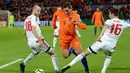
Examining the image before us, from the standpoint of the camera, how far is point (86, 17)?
182ft

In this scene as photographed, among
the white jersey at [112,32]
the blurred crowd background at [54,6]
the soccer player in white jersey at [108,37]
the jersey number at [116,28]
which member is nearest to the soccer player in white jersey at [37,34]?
the soccer player in white jersey at [108,37]

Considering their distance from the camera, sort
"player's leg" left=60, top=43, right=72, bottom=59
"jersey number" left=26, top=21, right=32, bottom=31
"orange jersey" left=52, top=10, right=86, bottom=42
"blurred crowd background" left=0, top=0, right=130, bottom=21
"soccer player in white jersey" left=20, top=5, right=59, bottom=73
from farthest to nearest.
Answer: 1. "blurred crowd background" left=0, top=0, right=130, bottom=21
2. "player's leg" left=60, top=43, right=72, bottom=59
3. "orange jersey" left=52, top=10, right=86, bottom=42
4. "jersey number" left=26, top=21, right=32, bottom=31
5. "soccer player in white jersey" left=20, top=5, right=59, bottom=73

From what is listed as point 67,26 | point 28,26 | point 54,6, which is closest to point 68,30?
point 67,26

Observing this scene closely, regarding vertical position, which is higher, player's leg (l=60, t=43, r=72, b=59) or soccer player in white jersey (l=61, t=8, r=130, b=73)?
soccer player in white jersey (l=61, t=8, r=130, b=73)

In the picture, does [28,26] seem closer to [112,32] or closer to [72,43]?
[72,43]

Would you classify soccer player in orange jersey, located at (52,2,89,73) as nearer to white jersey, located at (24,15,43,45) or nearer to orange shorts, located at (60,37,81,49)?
orange shorts, located at (60,37,81,49)

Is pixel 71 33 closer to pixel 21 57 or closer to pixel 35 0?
pixel 21 57

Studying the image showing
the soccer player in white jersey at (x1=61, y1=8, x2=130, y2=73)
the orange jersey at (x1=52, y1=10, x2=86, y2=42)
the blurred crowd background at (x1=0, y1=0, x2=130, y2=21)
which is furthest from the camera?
the blurred crowd background at (x1=0, y1=0, x2=130, y2=21)

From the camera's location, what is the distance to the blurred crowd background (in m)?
56.0

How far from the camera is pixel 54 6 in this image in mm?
59938

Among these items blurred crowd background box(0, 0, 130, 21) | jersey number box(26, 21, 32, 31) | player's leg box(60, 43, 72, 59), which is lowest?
blurred crowd background box(0, 0, 130, 21)

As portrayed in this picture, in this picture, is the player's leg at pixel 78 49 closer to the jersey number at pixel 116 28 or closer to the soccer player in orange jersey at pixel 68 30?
the soccer player in orange jersey at pixel 68 30

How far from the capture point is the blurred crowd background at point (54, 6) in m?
56.0

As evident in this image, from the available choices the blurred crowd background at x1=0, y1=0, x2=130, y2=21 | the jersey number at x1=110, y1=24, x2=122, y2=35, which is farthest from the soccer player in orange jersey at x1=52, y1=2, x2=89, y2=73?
the blurred crowd background at x1=0, y1=0, x2=130, y2=21
